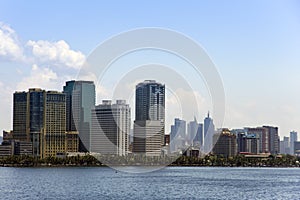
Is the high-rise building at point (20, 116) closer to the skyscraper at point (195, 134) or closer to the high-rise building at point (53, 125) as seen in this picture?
the high-rise building at point (53, 125)

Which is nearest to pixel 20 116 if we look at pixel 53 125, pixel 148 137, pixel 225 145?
pixel 53 125

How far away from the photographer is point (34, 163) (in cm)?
10050

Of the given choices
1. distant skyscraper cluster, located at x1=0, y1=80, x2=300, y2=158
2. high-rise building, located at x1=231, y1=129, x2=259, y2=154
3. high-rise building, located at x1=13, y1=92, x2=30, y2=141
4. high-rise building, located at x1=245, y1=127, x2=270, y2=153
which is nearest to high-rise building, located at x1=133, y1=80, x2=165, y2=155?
distant skyscraper cluster, located at x1=0, y1=80, x2=300, y2=158

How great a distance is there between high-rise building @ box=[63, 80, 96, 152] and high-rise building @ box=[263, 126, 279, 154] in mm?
67475

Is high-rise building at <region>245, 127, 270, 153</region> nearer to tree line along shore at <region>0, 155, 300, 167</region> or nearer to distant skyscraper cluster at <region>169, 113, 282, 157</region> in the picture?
distant skyscraper cluster at <region>169, 113, 282, 157</region>

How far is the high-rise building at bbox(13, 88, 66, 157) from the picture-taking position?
11850cm

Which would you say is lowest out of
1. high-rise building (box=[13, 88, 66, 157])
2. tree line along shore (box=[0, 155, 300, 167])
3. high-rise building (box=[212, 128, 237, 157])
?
tree line along shore (box=[0, 155, 300, 167])

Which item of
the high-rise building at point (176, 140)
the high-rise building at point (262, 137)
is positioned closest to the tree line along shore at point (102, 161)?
the high-rise building at point (176, 140)

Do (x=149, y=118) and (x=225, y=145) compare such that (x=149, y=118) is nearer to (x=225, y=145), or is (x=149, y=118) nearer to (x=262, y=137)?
(x=225, y=145)

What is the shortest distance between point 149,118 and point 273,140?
246 ft

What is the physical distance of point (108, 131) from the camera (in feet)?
351

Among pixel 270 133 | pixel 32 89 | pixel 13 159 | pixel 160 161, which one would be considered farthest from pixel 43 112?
pixel 270 133

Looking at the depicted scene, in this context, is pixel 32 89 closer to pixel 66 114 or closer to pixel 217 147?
pixel 66 114

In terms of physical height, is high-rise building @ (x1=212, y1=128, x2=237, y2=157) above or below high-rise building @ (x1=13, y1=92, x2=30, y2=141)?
below
